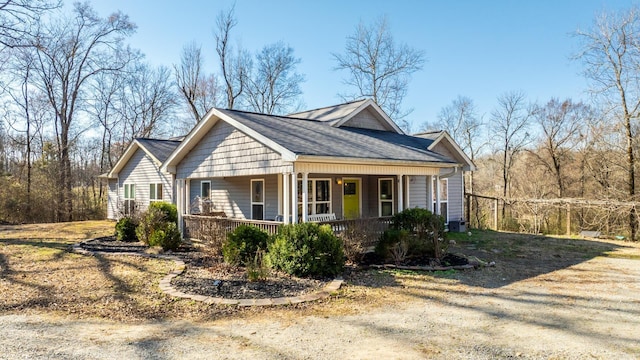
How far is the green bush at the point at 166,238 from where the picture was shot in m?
11.2

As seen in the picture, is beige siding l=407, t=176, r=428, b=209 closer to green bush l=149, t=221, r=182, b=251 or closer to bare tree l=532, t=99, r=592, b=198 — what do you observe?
green bush l=149, t=221, r=182, b=251

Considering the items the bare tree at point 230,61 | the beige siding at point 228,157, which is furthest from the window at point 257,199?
the bare tree at point 230,61

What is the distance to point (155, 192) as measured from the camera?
19.5m

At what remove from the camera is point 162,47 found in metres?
20.8

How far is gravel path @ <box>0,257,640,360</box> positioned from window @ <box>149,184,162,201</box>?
14119 mm

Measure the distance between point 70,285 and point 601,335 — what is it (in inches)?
341

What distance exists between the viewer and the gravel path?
167 inches

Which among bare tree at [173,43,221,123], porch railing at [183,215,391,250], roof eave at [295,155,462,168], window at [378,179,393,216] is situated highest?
bare tree at [173,43,221,123]

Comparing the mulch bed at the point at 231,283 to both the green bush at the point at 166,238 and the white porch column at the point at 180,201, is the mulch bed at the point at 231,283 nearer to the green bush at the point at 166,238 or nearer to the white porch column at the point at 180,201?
the green bush at the point at 166,238

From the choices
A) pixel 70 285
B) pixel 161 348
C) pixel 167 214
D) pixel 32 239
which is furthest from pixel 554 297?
pixel 32 239

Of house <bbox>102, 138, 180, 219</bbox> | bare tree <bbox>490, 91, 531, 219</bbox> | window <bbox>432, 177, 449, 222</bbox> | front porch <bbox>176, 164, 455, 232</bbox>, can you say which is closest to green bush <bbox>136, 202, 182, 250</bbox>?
front porch <bbox>176, 164, 455, 232</bbox>

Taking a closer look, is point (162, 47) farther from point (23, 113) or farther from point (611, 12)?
point (611, 12)

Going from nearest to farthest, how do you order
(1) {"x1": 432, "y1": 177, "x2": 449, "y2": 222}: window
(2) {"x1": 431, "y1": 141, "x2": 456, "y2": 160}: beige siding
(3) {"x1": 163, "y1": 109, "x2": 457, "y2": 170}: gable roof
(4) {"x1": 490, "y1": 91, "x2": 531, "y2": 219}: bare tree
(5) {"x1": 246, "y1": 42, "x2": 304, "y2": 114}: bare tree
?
1. (3) {"x1": 163, "y1": 109, "x2": 457, "y2": 170}: gable roof
2. (2) {"x1": 431, "y1": 141, "x2": 456, "y2": 160}: beige siding
3. (1) {"x1": 432, "y1": 177, "x2": 449, "y2": 222}: window
4. (4) {"x1": 490, "y1": 91, "x2": 531, "y2": 219}: bare tree
5. (5) {"x1": 246, "y1": 42, "x2": 304, "y2": 114}: bare tree

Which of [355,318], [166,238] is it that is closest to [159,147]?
[166,238]
